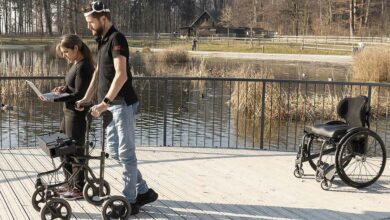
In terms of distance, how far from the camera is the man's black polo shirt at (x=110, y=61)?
4.16 meters

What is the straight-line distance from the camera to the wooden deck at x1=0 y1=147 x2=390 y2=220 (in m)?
4.75

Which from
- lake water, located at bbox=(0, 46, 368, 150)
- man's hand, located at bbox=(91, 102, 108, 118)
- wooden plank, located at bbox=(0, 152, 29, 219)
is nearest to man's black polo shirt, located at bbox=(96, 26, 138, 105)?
man's hand, located at bbox=(91, 102, 108, 118)

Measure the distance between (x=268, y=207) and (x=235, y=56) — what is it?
3659 centimetres

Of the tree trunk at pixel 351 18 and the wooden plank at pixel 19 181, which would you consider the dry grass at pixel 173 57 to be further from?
the wooden plank at pixel 19 181

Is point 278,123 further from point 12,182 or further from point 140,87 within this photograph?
point 12,182

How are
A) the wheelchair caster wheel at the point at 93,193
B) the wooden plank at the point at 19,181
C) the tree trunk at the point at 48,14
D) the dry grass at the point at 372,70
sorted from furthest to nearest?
1. the tree trunk at the point at 48,14
2. the dry grass at the point at 372,70
3. the wooden plank at the point at 19,181
4. the wheelchair caster wheel at the point at 93,193

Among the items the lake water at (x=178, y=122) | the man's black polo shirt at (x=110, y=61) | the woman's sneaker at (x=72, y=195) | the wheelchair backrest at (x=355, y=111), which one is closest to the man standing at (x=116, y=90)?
the man's black polo shirt at (x=110, y=61)

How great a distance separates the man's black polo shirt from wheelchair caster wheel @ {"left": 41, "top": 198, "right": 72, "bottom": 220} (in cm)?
88

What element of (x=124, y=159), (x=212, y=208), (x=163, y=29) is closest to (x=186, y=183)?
(x=212, y=208)

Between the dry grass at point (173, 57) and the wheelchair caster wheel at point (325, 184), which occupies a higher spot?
the dry grass at point (173, 57)

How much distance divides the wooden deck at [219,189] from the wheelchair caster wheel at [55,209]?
22cm

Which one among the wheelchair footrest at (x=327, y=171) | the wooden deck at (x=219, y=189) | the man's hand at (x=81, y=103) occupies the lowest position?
the wooden deck at (x=219, y=189)

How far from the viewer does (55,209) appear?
14.1 feet

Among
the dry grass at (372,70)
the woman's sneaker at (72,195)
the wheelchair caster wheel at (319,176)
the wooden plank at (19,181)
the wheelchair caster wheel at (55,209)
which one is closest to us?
the wheelchair caster wheel at (55,209)
